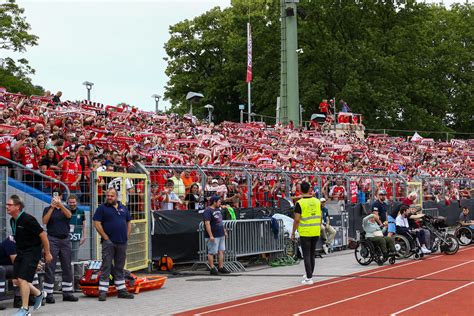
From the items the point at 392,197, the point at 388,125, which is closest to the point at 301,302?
the point at 392,197

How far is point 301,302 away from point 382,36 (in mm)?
53419

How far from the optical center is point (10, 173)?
15836 mm

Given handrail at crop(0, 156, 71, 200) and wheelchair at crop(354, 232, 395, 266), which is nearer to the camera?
→ handrail at crop(0, 156, 71, 200)

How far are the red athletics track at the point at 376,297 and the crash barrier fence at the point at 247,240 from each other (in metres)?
3.19

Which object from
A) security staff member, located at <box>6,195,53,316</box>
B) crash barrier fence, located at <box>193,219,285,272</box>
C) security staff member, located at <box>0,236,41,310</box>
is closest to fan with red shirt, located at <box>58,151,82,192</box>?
security staff member, located at <box>0,236,41,310</box>

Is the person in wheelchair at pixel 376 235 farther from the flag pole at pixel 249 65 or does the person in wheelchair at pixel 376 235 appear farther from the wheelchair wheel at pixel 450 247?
the flag pole at pixel 249 65

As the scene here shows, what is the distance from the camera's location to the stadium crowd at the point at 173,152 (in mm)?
16969

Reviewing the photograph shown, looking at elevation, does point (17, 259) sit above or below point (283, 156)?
below

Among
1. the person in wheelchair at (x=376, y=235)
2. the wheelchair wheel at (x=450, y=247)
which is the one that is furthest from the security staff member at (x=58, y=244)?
the wheelchair wheel at (x=450, y=247)

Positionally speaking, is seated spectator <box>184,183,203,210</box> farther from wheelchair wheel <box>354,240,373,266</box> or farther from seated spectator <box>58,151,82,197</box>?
wheelchair wheel <box>354,240,373,266</box>

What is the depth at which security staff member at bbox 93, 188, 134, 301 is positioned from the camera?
1506cm

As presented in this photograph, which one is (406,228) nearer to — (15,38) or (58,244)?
(58,244)

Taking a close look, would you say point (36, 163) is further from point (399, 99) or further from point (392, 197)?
point (399, 99)

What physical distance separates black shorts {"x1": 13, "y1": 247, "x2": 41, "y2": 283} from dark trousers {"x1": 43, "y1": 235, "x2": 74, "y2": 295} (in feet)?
5.03
